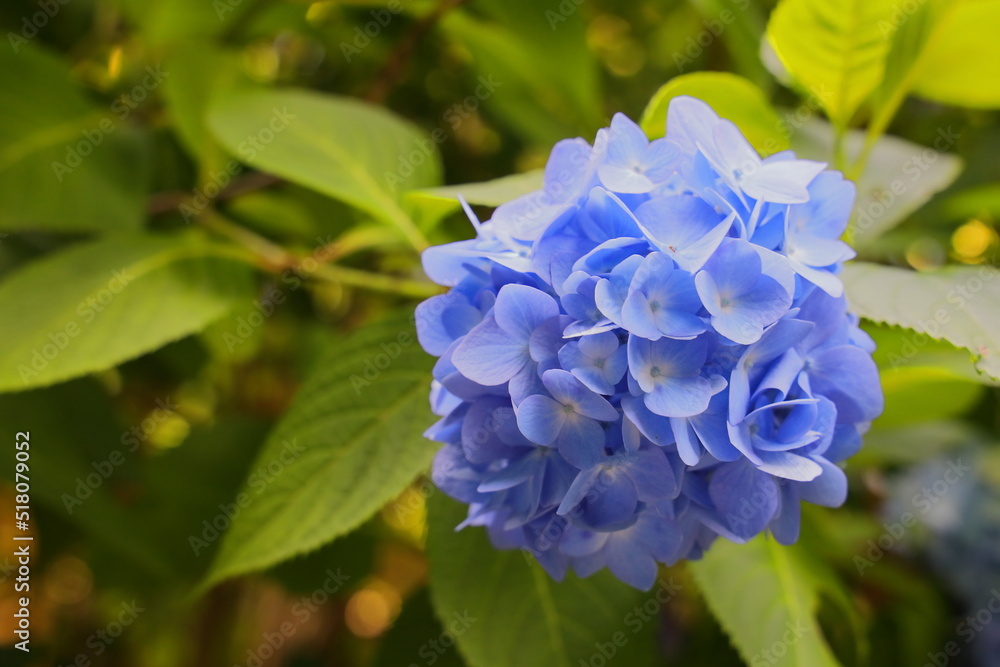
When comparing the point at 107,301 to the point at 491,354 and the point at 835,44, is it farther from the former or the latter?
the point at 835,44

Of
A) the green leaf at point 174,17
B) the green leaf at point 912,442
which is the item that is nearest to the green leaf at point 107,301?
the green leaf at point 174,17

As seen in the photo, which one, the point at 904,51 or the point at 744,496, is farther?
the point at 904,51

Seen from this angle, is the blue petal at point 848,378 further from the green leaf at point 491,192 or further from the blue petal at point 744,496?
the green leaf at point 491,192

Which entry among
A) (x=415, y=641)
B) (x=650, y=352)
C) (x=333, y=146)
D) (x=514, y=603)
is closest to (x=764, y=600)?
(x=514, y=603)

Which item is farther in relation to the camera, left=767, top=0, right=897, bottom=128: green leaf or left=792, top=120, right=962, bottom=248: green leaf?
left=792, top=120, right=962, bottom=248: green leaf

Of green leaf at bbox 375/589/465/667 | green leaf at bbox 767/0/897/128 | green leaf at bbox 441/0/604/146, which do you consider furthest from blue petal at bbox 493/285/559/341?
green leaf at bbox 441/0/604/146

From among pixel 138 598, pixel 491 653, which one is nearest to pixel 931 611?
pixel 491 653

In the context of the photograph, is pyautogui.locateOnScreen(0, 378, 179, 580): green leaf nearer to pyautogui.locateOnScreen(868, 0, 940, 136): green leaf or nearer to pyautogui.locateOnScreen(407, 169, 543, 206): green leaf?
pyautogui.locateOnScreen(407, 169, 543, 206): green leaf
